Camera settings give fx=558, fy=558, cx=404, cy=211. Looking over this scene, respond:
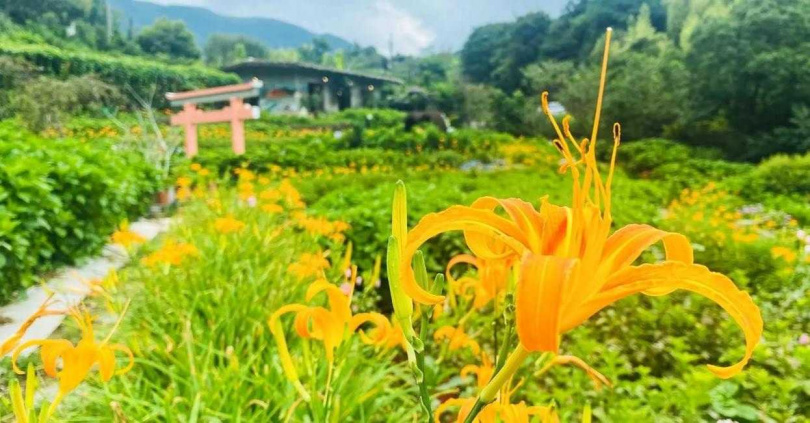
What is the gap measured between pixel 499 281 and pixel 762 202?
18.2 feet

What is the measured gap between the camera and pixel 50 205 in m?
2.03

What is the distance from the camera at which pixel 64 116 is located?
13.7 feet

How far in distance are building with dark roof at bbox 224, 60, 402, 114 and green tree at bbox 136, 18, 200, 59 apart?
2.22ft

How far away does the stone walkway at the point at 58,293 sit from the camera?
1.47 m

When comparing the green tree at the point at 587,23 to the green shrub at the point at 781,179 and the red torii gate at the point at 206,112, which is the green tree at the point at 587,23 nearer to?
the green shrub at the point at 781,179

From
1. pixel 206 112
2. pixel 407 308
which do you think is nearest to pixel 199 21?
pixel 206 112

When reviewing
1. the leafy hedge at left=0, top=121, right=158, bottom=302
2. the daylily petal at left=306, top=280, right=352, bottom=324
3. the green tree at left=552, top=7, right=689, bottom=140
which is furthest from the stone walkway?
the green tree at left=552, top=7, right=689, bottom=140

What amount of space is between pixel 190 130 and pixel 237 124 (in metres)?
0.41

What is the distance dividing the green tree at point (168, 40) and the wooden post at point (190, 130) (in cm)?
69

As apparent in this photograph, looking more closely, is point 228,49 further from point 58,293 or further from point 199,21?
point 58,293

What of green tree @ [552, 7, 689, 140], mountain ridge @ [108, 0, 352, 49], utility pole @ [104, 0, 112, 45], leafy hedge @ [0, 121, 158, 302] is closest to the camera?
leafy hedge @ [0, 121, 158, 302]

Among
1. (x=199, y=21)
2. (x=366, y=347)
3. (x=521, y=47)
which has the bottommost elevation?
(x=366, y=347)

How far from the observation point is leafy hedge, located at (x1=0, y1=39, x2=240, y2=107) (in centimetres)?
402

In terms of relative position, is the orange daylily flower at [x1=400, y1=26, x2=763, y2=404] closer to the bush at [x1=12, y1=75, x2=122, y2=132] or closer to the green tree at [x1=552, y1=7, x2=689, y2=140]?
the bush at [x1=12, y1=75, x2=122, y2=132]
